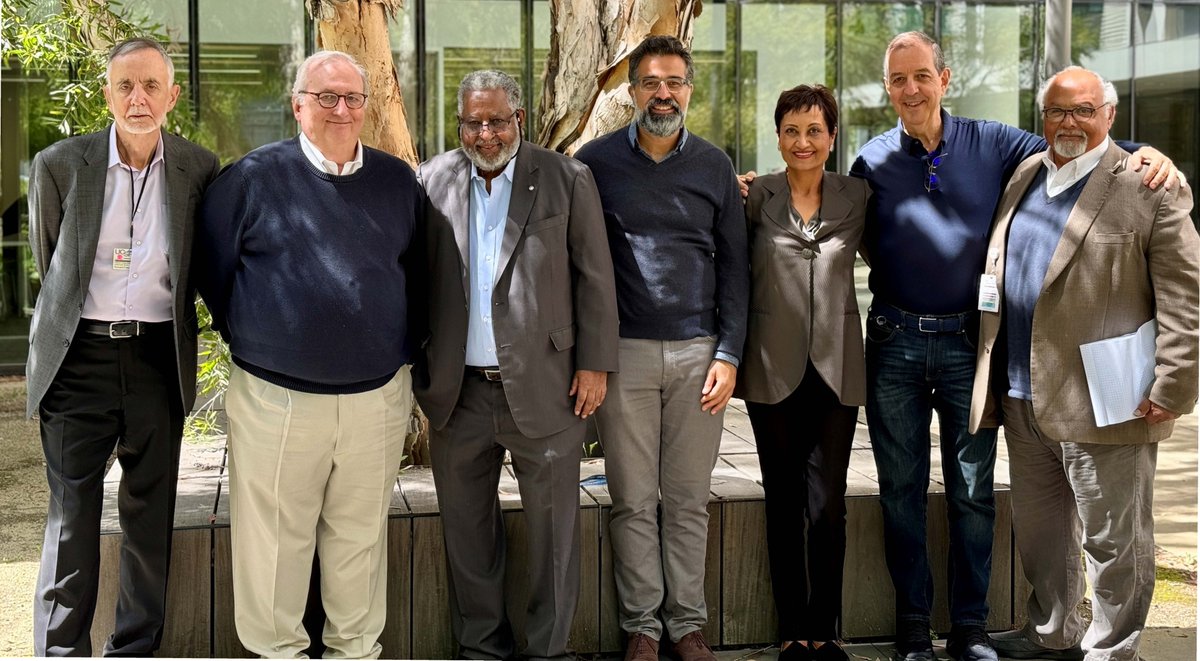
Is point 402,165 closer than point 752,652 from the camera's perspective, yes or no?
Yes

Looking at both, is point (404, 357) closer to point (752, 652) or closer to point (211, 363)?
point (752, 652)

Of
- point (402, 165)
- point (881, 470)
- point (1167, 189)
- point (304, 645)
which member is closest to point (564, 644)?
point (304, 645)

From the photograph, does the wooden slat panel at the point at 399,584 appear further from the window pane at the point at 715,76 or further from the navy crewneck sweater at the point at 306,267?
the window pane at the point at 715,76

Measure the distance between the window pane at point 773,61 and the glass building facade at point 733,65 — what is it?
14 millimetres

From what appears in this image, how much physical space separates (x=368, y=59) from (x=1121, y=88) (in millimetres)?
11316

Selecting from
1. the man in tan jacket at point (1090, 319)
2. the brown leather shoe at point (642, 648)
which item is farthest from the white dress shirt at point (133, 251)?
the man in tan jacket at point (1090, 319)

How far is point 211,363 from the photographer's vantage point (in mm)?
5992

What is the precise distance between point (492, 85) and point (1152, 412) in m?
2.20

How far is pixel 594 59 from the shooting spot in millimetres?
5629

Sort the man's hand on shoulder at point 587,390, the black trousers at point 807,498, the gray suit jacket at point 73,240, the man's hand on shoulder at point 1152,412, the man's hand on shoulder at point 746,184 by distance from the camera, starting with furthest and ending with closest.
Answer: the man's hand on shoulder at point 746,184 < the black trousers at point 807,498 < the man's hand on shoulder at point 587,390 < the man's hand on shoulder at point 1152,412 < the gray suit jacket at point 73,240

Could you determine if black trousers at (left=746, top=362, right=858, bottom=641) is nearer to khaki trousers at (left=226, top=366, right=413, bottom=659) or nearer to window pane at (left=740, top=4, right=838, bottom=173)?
khaki trousers at (left=226, top=366, right=413, bottom=659)

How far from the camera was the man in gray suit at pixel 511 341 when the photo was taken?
12.3 feet

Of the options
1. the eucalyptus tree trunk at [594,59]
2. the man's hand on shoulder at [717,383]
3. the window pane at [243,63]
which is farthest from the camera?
the window pane at [243,63]

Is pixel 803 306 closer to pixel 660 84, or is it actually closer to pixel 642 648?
pixel 660 84
